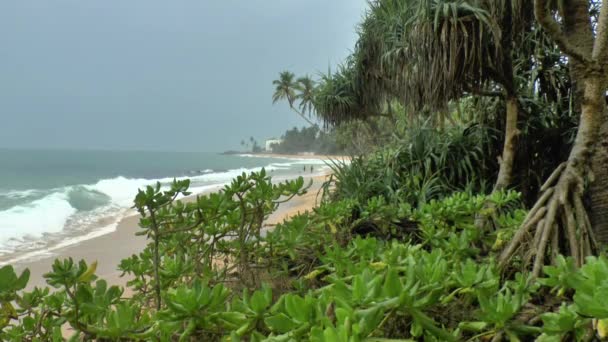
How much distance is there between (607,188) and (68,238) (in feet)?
33.3

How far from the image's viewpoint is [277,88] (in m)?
25.2

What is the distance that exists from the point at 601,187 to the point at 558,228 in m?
Answer: 0.50

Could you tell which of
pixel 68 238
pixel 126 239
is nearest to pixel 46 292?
pixel 126 239

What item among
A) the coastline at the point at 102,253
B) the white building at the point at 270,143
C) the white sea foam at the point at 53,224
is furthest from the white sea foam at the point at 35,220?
Answer: the white building at the point at 270,143

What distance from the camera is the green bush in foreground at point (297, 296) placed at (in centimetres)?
62

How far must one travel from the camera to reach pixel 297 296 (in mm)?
626

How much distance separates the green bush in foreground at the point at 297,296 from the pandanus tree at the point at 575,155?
0.15 metres

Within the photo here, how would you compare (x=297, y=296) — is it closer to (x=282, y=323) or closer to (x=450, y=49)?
(x=282, y=323)

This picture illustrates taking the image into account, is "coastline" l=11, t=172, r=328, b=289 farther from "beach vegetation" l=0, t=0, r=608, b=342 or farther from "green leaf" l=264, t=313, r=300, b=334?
"green leaf" l=264, t=313, r=300, b=334

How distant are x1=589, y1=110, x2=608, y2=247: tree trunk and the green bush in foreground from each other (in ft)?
1.90

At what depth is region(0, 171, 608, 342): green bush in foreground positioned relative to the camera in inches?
24.4

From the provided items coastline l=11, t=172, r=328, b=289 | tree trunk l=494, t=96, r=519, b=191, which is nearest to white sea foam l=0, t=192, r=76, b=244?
coastline l=11, t=172, r=328, b=289

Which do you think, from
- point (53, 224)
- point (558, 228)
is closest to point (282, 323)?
point (558, 228)

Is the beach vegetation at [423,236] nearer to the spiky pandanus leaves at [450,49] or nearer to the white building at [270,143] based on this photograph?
the spiky pandanus leaves at [450,49]
